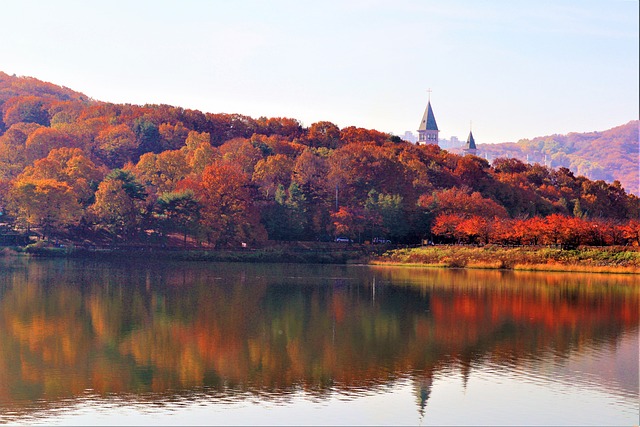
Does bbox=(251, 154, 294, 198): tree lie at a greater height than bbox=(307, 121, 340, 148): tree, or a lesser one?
lesser

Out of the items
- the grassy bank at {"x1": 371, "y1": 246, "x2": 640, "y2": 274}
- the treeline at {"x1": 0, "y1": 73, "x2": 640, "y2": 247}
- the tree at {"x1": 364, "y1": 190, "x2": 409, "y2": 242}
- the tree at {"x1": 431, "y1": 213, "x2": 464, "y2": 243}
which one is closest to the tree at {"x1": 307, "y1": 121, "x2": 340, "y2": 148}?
the treeline at {"x1": 0, "y1": 73, "x2": 640, "y2": 247}

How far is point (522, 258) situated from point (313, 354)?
4707cm

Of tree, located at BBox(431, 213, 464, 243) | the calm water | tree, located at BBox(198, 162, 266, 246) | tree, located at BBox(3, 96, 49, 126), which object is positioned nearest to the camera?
the calm water

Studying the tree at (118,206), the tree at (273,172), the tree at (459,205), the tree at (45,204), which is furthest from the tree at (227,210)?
the tree at (459,205)

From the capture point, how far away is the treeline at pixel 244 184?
85.5 meters

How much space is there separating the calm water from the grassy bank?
16889 mm

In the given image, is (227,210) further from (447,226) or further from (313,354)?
(313,354)

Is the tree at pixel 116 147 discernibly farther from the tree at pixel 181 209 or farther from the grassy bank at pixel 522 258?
the grassy bank at pixel 522 258

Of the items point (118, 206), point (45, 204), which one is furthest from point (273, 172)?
point (45, 204)

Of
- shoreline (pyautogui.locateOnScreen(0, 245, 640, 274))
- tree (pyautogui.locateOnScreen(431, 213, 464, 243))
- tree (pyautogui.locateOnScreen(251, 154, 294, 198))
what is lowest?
shoreline (pyautogui.locateOnScreen(0, 245, 640, 274))

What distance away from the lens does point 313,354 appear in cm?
3014

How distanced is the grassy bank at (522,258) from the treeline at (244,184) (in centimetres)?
869

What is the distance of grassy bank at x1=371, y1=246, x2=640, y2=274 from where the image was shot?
69625 mm

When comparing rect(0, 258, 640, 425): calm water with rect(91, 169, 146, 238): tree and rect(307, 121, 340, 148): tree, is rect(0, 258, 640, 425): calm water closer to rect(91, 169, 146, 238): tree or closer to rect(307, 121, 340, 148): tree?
rect(91, 169, 146, 238): tree
